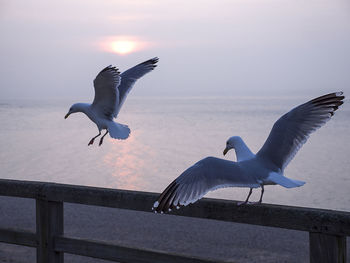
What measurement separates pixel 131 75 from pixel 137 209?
3505 millimetres

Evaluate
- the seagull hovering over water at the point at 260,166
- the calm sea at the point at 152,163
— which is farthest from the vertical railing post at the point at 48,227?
the calm sea at the point at 152,163

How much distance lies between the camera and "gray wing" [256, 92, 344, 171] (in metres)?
3.13

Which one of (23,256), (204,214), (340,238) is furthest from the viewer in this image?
(23,256)

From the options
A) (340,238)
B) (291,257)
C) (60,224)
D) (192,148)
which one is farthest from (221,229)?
(192,148)

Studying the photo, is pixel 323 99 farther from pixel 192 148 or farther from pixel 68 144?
pixel 68 144

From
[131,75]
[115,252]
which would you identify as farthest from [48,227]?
[131,75]

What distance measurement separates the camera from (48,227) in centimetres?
348

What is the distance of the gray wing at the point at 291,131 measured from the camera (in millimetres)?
3135

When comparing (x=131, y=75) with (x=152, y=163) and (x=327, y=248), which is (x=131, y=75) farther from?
(x=152, y=163)

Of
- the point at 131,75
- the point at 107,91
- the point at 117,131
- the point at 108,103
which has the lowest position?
the point at 117,131

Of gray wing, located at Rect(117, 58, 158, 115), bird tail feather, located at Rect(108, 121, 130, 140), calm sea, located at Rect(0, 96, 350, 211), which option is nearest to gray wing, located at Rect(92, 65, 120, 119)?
bird tail feather, located at Rect(108, 121, 130, 140)

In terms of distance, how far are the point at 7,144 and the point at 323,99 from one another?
2903 centimetres

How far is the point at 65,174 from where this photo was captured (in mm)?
19281

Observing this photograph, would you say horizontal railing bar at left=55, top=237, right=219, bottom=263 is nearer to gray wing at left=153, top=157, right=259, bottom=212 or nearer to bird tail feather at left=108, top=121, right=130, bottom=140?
gray wing at left=153, top=157, right=259, bottom=212
